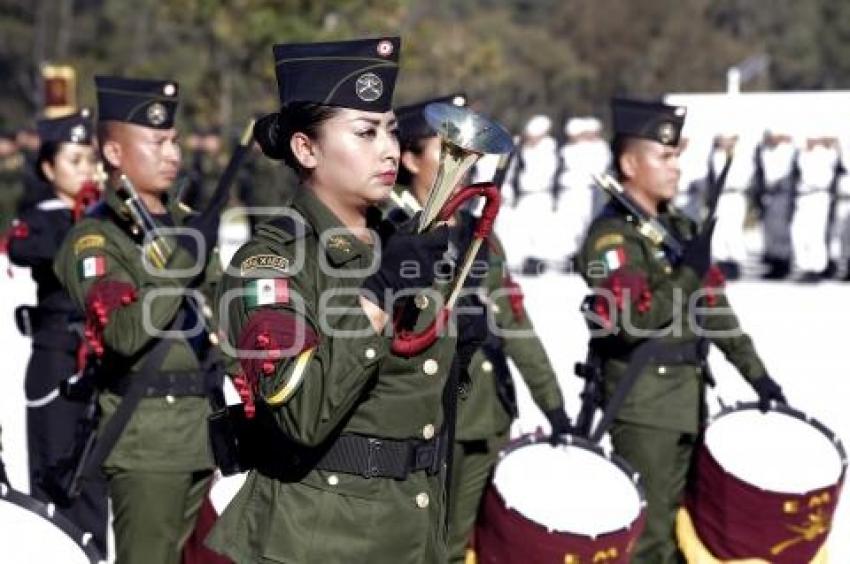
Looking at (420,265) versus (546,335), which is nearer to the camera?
(420,265)

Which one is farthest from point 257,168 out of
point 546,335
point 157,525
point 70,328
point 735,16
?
point 735,16

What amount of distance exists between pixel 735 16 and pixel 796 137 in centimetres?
3598

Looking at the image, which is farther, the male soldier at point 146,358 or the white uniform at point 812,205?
the white uniform at point 812,205

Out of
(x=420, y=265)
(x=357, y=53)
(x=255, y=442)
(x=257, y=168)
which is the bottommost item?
(x=257, y=168)

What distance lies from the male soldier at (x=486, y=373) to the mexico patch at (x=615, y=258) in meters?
0.35

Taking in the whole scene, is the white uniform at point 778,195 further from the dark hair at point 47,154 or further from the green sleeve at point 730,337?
the dark hair at point 47,154

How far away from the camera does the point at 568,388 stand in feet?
31.1

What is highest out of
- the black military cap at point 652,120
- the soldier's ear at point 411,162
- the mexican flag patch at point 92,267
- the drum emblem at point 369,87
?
the drum emblem at point 369,87

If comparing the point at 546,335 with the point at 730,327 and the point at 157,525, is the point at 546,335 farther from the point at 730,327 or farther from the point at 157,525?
the point at 157,525

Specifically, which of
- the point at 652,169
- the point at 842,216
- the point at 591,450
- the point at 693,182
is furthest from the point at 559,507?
the point at 842,216

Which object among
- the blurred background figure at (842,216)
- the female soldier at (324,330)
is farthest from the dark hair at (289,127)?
the blurred background figure at (842,216)

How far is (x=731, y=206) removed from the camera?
15805 mm

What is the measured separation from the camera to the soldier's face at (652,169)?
6.57 m

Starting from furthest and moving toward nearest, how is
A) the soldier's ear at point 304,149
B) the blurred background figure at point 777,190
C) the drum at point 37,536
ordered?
the blurred background figure at point 777,190, the drum at point 37,536, the soldier's ear at point 304,149
